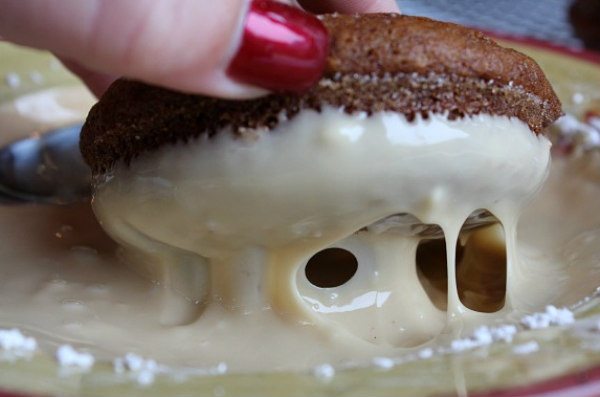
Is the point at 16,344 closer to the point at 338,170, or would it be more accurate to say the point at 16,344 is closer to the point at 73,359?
the point at 73,359

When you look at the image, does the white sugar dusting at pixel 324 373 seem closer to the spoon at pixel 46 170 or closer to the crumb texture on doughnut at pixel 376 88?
the crumb texture on doughnut at pixel 376 88

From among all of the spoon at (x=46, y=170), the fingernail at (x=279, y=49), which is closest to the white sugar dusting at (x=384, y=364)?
the fingernail at (x=279, y=49)

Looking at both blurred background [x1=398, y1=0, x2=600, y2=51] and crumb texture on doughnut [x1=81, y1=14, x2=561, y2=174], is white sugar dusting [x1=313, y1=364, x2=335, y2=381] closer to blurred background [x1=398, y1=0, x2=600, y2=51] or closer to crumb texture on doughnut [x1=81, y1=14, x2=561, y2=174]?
crumb texture on doughnut [x1=81, y1=14, x2=561, y2=174]

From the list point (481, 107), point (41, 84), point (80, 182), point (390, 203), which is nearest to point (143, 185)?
point (390, 203)

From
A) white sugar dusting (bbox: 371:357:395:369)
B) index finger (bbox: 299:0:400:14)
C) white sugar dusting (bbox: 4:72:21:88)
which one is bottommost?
white sugar dusting (bbox: 371:357:395:369)

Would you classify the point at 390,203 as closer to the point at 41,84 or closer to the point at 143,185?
the point at 143,185

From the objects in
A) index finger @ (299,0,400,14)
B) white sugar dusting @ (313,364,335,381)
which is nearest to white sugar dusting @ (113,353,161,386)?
white sugar dusting @ (313,364,335,381)

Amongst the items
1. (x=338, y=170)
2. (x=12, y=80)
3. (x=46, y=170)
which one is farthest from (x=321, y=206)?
(x=12, y=80)
